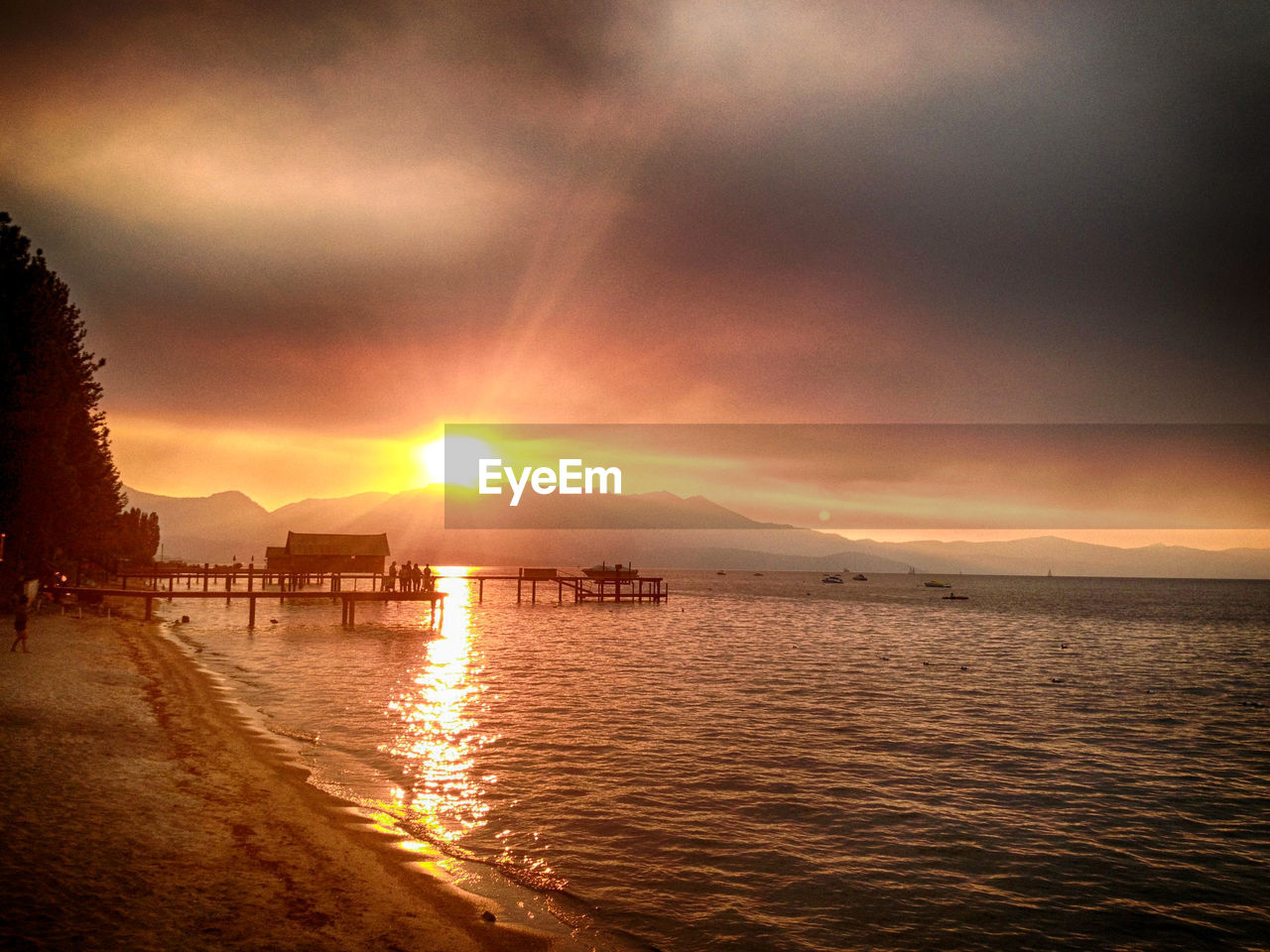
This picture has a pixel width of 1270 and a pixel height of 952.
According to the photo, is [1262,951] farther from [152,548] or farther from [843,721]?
[152,548]

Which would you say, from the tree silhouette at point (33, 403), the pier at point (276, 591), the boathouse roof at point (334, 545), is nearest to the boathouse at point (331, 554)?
the boathouse roof at point (334, 545)

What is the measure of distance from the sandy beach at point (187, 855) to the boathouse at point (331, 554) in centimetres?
5567

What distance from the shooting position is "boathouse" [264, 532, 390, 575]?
235 feet

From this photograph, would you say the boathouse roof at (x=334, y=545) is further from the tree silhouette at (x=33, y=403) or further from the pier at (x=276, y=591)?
the tree silhouette at (x=33, y=403)

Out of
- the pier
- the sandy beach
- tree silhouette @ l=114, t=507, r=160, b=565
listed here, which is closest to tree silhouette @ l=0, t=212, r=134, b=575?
the pier

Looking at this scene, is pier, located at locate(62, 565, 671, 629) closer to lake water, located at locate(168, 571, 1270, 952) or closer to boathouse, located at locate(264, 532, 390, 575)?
boathouse, located at locate(264, 532, 390, 575)

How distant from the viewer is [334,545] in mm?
73062

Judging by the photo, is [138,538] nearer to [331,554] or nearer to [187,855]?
[331,554]

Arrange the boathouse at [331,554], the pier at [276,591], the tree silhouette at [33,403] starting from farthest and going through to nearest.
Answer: the boathouse at [331,554] < the pier at [276,591] < the tree silhouette at [33,403]

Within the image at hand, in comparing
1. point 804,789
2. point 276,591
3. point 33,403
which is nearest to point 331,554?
point 276,591

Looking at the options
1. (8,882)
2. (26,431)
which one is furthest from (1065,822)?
(26,431)

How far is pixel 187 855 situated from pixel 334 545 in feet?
218

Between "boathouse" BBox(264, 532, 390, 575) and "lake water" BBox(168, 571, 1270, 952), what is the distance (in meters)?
31.8

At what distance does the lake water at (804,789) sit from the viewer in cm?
1084
